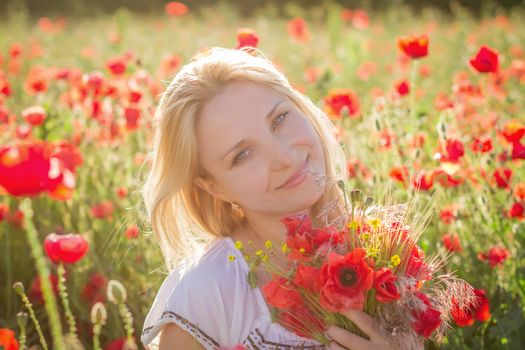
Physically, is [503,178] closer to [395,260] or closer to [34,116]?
[395,260]

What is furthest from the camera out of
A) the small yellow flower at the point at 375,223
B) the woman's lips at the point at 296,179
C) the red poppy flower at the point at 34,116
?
the red poppy flower at the point at 34,116

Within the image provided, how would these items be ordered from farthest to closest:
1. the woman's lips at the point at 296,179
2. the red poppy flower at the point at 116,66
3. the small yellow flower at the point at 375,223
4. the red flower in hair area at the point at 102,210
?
the red poppy flower at the point at 116,66
the red flower in hair area at the point at 102,210
the woman's lips at the point at 296,179
the small yellow flower at the point at 375,223

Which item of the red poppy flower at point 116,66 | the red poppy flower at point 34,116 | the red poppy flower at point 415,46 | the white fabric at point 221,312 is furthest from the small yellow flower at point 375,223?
the red poppy flower at point 116,66

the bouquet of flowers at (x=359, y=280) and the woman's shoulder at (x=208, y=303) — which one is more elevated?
the bouquet of flowers at (x=359, y=280)

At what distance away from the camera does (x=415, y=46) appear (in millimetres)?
2754

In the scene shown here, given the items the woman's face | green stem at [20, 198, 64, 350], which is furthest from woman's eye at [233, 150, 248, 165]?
green stem at [20, 198, 64, 350]

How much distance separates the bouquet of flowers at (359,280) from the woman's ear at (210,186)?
0.53m

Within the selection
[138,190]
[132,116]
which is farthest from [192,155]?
[132,116]

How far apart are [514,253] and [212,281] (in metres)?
1.10

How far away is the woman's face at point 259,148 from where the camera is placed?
183 cm

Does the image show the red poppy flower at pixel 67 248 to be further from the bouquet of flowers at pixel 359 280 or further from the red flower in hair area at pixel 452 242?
the red flower in hair area at pixel 452 242

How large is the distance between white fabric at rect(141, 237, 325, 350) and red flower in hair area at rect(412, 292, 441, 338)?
1.42ft

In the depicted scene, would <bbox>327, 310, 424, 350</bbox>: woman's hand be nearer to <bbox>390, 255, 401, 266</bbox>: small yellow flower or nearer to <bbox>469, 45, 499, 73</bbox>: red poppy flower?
<bbox>390, 255, 401, 266</bbox>: small yellow flower

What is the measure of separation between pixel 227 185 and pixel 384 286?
0.66 meters
